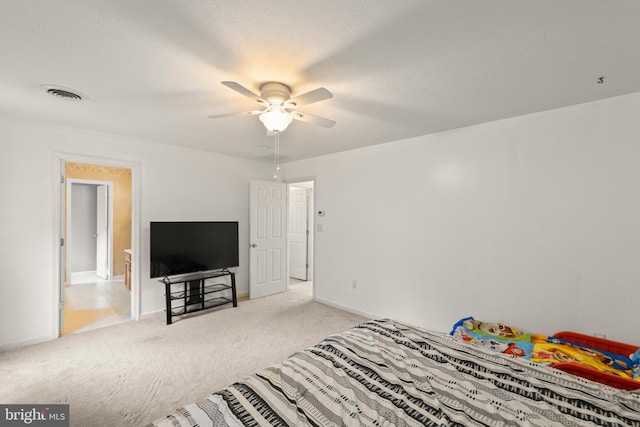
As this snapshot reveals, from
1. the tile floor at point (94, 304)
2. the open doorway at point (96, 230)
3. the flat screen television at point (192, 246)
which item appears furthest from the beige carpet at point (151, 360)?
the open doorway at point (96, 230)

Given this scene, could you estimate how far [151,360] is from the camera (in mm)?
2729

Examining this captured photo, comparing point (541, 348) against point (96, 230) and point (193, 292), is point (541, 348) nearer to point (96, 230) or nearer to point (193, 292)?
point (193, 292)

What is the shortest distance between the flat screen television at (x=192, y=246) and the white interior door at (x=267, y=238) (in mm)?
349

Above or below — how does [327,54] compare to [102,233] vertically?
above

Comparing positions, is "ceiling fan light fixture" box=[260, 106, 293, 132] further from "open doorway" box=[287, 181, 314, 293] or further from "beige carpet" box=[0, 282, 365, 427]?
"open doorway" box=[287, 181, 314, 293]

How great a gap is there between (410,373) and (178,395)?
6.02 feet

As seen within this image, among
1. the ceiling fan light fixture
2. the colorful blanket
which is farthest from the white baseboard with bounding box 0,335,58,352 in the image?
the colorful blanket

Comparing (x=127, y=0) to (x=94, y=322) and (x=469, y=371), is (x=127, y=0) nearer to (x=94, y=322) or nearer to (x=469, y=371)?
(x=469, y=371)

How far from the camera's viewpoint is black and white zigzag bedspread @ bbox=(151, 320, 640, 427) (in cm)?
115

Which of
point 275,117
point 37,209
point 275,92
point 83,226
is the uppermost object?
point 275,92

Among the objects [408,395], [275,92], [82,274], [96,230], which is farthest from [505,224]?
[82,274]

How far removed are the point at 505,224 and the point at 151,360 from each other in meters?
3.74

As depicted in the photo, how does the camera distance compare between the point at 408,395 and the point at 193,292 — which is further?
the point at 193,292

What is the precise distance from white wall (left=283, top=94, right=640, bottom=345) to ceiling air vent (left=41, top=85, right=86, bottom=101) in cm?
307
